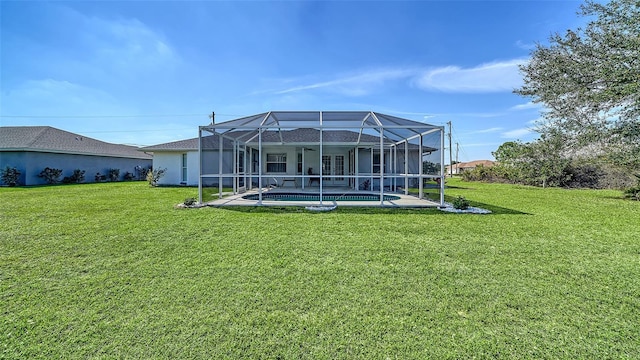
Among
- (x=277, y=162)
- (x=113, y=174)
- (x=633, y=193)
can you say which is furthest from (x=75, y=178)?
(x=633, y=193)

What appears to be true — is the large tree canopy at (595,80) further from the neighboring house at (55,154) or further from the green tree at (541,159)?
the neighboring house at (55,154)

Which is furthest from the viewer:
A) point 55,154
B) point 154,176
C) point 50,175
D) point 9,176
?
point 55,154

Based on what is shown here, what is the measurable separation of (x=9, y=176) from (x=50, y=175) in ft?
6.04

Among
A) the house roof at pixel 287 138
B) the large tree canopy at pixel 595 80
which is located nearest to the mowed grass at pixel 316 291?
the house roof at pixel 287 138

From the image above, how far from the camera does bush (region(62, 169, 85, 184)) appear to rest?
18.8 metres

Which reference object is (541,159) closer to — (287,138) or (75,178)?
(287,138)

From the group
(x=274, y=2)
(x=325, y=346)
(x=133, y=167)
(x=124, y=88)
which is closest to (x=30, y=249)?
(x=325, y=346)

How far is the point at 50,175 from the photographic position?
17.6 metres

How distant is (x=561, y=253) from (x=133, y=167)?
30.3m

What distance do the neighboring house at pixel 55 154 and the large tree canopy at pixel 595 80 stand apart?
29.9m

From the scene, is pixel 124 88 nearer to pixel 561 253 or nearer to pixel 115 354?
pixel 115 354

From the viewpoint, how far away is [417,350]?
2225mm

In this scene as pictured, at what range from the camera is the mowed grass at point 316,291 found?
229 cm

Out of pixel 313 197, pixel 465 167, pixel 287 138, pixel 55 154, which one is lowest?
pixel 313 197
